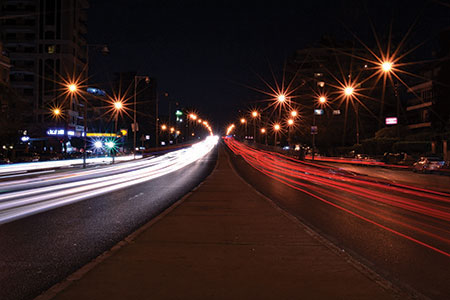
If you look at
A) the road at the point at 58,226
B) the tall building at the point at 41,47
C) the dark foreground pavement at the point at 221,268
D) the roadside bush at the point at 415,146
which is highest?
the tall building at the point at 41,47

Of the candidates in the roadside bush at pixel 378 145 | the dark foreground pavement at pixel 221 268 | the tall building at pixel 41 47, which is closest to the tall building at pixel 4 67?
the tall building at pixel 41 47

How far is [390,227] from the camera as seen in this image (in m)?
9.77

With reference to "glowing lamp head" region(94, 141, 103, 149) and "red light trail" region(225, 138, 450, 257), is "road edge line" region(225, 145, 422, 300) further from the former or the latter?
"glowing lamp head" region(94, 141, 103, 149)

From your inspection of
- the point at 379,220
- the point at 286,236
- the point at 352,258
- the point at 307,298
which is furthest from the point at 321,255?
the point at 379,220

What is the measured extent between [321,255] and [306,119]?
6926 centimetres

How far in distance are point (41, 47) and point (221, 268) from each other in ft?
251

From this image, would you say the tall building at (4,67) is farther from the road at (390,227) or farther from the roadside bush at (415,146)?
the roadside bush at (415,146)

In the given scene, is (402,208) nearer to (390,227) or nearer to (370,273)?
(390,227)

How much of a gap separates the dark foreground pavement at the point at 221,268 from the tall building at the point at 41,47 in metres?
68.1

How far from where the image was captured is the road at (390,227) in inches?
234

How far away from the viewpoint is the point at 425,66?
221ft

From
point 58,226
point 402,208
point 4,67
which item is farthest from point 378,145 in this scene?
point 4,67

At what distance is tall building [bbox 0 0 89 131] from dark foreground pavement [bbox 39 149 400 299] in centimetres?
6806

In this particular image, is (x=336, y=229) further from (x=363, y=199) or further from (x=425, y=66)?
(x=425, y=66)
